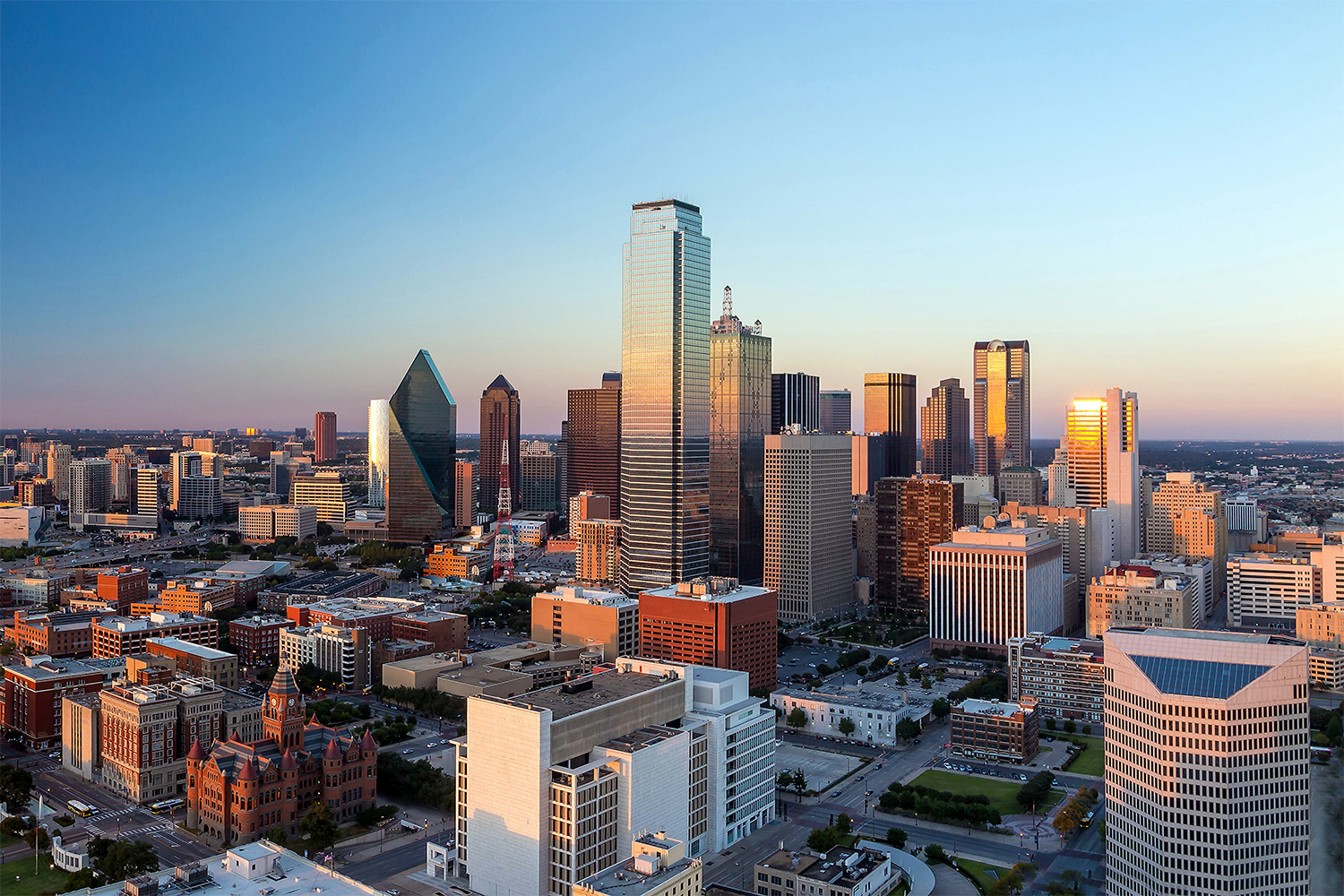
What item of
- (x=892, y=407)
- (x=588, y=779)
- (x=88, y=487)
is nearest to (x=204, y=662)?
(x=588, y=779)

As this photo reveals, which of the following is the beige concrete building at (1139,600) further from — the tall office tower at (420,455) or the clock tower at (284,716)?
the tall office tower at (420,455)

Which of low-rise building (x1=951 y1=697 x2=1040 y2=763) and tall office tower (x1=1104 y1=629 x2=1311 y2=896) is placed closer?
tall office tower (x1=1104 y1=629 x2=1311 y2=896)

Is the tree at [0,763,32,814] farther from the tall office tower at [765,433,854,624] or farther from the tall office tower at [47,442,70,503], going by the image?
the tall office tower at [47,442,70,503]

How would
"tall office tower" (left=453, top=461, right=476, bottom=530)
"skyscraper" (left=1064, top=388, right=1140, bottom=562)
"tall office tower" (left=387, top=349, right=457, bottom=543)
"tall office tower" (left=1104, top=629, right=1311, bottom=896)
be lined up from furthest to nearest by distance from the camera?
1. "tall office tower" (left=453, top=461, right=476, bottom=530)
2. "tall office tower" (left=387, top=349, right=457, bottom=543)
3. "skyscraper" (left=1064, top=388, right=1140, bottom=562)
4. "tall office tower" (left=1104, top=629, right=1311, bottom=896)

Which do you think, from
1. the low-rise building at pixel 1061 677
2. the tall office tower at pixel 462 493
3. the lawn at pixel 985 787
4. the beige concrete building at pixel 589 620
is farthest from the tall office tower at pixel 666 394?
the tall office tower at pixel 462 493

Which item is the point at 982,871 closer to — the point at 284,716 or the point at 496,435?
the point at 284,716

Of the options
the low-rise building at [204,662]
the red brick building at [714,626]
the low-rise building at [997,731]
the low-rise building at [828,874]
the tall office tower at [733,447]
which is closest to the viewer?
the low-rise building at [828,874]

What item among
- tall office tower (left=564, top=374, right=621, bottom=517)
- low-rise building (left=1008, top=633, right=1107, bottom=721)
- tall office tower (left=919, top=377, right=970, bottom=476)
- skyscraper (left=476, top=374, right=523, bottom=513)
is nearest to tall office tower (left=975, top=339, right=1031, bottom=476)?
tall office tower (left=919, top=377, right=970, bottom=476)
